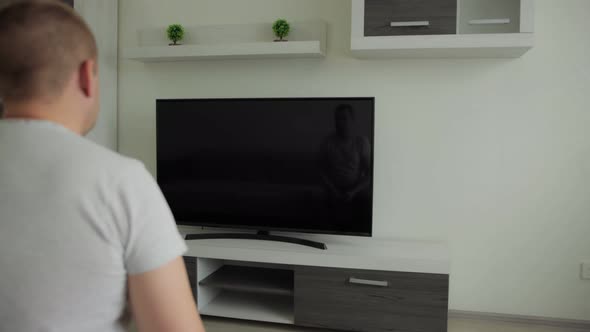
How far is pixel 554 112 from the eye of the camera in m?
2.91

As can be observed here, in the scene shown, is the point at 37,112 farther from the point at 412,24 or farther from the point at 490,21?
the point at 490,21

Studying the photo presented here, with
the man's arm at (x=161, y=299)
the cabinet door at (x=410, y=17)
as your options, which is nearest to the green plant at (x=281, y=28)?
the cabinet door at (x=410, y=17)

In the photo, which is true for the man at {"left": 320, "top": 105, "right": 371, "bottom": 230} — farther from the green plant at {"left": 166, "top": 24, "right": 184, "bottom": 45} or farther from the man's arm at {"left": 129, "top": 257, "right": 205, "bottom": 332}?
the man's arm at {"left": 129, "top": 257, "right": 205, "bottom": 332}

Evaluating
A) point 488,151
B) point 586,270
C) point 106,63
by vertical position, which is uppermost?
point 106,63

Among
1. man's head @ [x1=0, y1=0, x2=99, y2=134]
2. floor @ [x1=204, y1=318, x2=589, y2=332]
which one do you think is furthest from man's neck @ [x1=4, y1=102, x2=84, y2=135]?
floor @ [x1=204, y1=318, x2=589, y2=332]

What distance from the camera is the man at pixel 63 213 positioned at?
0.68 m

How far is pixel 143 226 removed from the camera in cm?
70

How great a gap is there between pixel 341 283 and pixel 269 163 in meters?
0.82

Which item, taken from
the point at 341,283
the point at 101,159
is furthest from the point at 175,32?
the point at 101,159

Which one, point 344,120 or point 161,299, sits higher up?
point 344,120

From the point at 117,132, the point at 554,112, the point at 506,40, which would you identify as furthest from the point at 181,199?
the point at 554,112

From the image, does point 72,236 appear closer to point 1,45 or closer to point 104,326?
point 104,326

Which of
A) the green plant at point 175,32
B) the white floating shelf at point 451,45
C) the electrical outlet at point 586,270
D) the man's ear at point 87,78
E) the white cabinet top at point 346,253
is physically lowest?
Result: the electrical outlet at point 586,270

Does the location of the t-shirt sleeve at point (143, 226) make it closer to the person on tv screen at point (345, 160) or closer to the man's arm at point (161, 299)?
the man's arm at point (161, 299)
